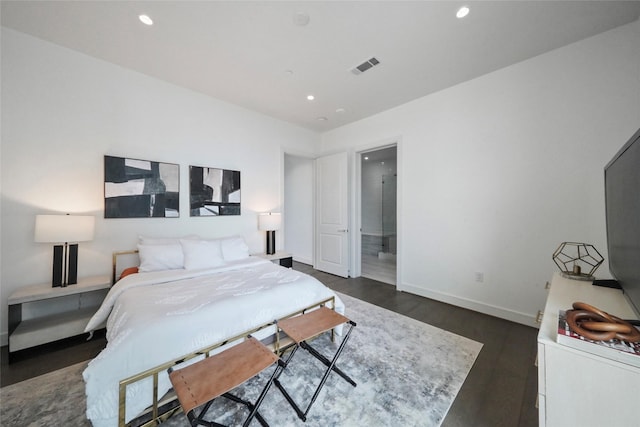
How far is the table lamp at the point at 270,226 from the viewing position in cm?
378

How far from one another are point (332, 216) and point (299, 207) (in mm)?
1334

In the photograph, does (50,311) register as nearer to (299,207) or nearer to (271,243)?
(271,243)

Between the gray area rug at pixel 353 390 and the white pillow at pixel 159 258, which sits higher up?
the white pillow at pixel 159 258

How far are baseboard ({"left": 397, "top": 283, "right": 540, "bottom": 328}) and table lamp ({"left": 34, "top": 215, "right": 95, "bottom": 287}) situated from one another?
4.16 metres

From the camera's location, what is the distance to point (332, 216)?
4691 millimetres

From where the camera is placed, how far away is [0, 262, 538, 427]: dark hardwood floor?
149 centimetres

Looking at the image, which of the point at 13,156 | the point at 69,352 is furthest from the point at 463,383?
the point at 13,156

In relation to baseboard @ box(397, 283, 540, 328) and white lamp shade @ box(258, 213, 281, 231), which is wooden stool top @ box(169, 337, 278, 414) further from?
baseboard @ box(397, 283, 540, 328)

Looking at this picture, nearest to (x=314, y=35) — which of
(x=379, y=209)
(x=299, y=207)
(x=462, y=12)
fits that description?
(x=462, y=12)

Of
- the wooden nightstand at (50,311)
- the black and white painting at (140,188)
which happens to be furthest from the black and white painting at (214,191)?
the wooden nightstand at (50,311)

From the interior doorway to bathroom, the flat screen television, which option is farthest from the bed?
the interior doorway to bathroom

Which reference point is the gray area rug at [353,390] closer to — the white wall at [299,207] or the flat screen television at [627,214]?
the flat screen television at [627,214]

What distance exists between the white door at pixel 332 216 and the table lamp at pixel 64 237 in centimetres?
354

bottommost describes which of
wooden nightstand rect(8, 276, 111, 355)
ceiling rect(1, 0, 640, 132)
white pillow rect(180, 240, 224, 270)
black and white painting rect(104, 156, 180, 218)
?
wooden nightstand rect(8, 276, 111, 355)
